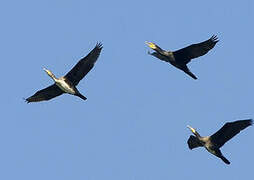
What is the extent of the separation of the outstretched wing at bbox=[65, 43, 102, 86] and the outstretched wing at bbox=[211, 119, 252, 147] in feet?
20.8

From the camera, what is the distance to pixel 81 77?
4953 centimetres

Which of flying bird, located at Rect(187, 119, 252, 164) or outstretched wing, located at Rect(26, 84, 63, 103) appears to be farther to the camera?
outstretched wing, located at Rect(26, 84, 63, 103)

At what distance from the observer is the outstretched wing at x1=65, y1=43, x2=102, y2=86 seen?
48969 millimetres

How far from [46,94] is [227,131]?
8.70 meters

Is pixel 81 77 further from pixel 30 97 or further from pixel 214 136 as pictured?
pixel 214 136

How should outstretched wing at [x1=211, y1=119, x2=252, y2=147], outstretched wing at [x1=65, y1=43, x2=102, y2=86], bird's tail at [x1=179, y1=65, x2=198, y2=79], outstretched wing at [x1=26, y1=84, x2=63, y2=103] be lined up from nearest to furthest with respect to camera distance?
outstretched wing at [x1=211, y1=119, x2=252, y2=147], outstretched wing at [x1=65, y1=43, x2=102, y2=86], outstretched wing at [x1=26, y1=84, x2=63, y2=103], bird's tail at [x1=179, y1=65, x2=198, y2=79]

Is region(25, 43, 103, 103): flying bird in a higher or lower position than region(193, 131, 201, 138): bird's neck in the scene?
higher

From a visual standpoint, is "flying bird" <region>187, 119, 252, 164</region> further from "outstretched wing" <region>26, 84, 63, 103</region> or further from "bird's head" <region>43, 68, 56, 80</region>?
"bird's head" <region>43, 68, 56, 80</region>

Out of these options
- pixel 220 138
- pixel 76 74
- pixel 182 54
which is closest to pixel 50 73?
pixel 76 74

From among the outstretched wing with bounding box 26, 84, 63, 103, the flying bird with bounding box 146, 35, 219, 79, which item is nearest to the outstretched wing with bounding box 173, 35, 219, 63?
the flying bird with bounding box 146, 35, 219, 79

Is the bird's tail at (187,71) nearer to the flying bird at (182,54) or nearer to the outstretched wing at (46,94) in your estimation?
the flying bird at (182,54)

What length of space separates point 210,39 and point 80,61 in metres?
6.20

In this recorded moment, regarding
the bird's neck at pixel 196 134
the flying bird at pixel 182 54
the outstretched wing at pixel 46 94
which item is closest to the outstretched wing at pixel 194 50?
the flying bird at pixel 182 54

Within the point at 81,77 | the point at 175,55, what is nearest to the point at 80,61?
the point at 81,77
